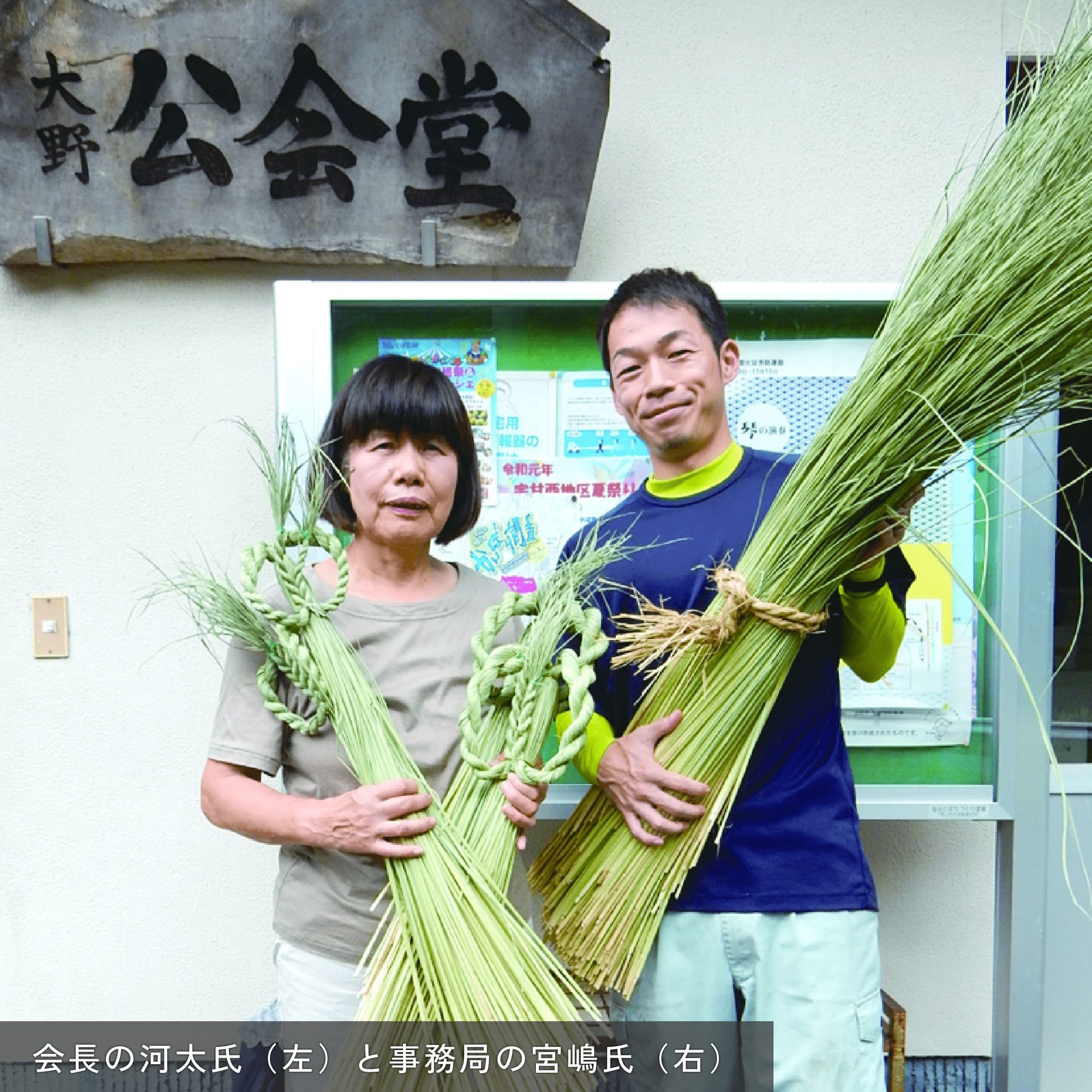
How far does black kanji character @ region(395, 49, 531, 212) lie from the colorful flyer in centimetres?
34

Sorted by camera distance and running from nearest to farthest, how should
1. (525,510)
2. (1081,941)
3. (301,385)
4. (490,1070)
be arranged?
(490,1070) < (301,385) < (525,510) < (1081,941)

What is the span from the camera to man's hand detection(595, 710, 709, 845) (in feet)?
3.53

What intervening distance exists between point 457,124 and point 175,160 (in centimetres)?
59

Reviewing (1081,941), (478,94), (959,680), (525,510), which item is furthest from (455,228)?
(1081,941)

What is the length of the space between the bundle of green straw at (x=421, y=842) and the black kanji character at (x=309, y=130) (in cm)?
92

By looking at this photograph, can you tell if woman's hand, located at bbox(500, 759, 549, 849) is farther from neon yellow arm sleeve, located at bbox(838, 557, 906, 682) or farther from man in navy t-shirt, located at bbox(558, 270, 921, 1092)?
neon yellow arm sleeve, located at bbox(838, 557, 906, 682)

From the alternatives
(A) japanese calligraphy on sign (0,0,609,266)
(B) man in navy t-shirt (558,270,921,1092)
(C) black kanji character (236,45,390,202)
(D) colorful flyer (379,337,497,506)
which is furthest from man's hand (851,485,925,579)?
(C) black kanji character (236,45,390,202)

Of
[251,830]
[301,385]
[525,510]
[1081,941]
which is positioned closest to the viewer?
[251,830]

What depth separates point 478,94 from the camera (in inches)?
65.6

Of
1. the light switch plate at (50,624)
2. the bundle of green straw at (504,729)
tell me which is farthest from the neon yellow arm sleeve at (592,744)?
the light switch plate at (50,624)

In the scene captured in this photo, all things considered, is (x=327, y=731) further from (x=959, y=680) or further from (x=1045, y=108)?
(x=959, y=680)

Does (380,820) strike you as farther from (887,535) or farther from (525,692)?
(887,535)

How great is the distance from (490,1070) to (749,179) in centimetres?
178

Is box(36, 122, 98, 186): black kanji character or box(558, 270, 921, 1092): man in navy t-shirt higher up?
box(36, 122, 98, 186): black kanji character
